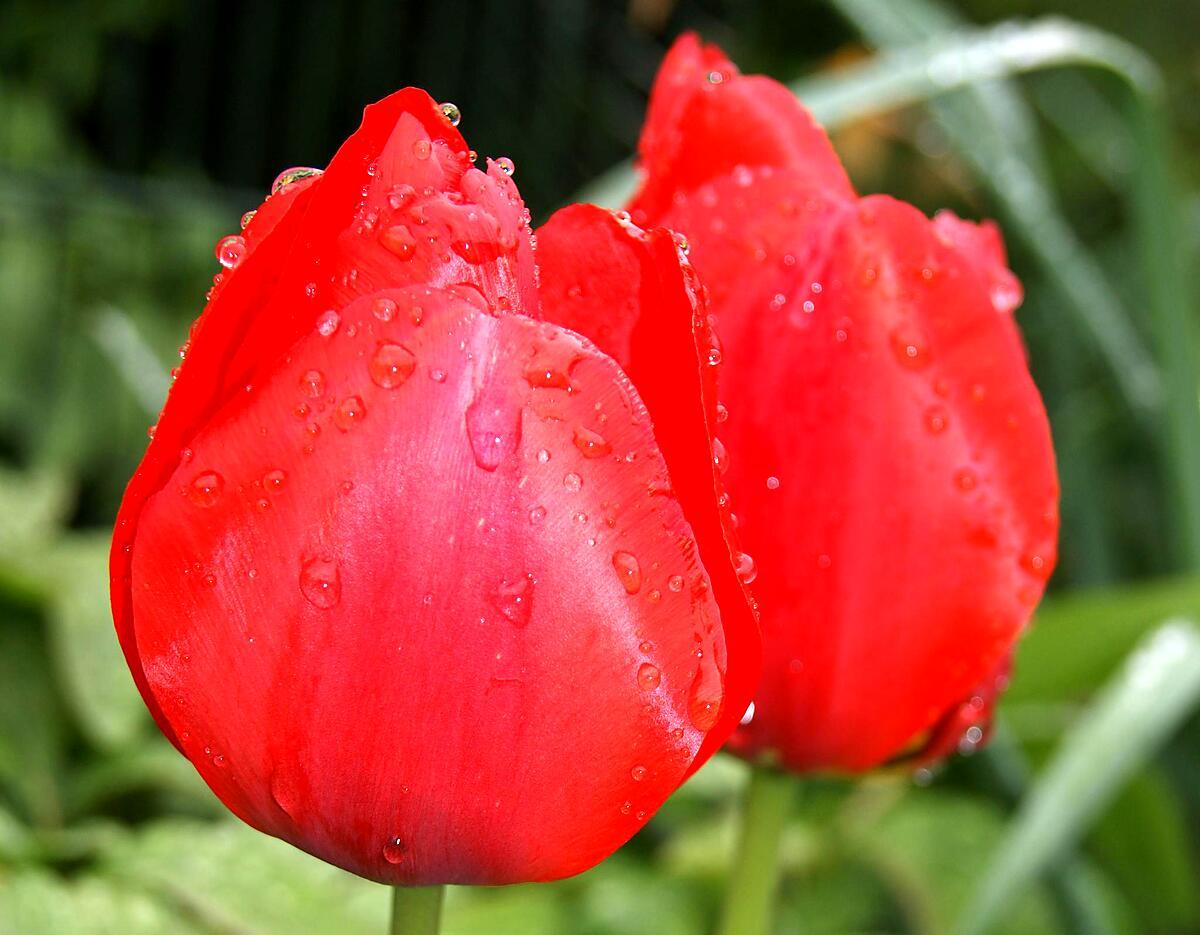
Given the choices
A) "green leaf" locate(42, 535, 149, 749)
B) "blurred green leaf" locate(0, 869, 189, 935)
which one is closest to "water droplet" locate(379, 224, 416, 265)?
"blurred green leaf" locate(0, 869, 189, 935)

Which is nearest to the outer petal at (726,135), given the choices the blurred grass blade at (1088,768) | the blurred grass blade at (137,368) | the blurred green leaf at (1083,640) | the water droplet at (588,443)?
the water droplet at (588,443)

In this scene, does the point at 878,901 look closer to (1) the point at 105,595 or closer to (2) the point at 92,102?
(1) the point at 105,595

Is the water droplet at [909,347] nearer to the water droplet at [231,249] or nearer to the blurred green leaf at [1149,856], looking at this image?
the water droplet at [231,249]

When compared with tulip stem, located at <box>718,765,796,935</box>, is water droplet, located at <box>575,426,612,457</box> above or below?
above

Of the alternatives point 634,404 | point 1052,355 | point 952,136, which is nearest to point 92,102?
point 1052,355

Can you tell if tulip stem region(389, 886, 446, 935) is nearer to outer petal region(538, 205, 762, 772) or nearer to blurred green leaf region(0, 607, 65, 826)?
outer petal region(538, 205, 762, 772)
